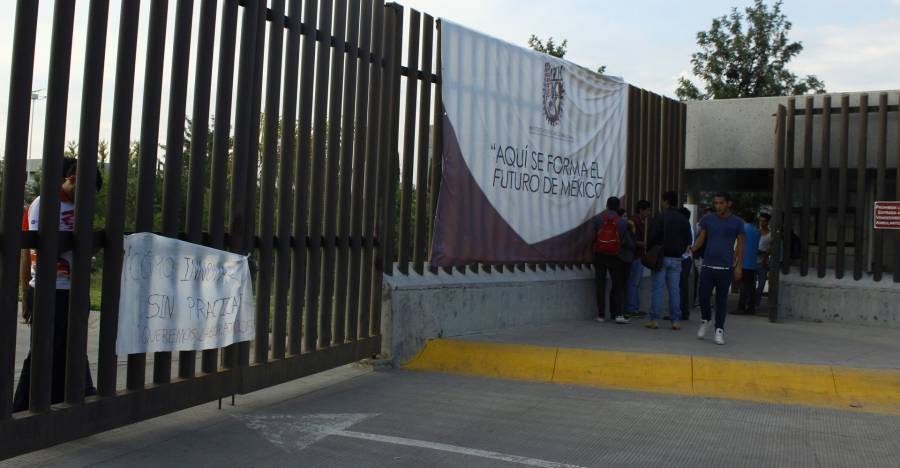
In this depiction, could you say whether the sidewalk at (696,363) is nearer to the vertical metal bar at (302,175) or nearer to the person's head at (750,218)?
the vertical metal bar at (302,175)

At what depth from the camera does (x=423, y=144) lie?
8.47m

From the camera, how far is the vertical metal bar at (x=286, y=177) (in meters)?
6.69

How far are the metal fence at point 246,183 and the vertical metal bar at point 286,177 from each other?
1 centimetres

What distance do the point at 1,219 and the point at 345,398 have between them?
3.13 metres

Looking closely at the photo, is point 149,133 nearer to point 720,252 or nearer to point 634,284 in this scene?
point 720,252

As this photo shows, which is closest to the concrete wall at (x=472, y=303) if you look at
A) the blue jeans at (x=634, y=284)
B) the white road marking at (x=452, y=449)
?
the blue jeans at (x=634, y=284)

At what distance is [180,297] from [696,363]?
4.62m

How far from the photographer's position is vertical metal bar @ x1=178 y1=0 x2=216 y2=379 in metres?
5.82

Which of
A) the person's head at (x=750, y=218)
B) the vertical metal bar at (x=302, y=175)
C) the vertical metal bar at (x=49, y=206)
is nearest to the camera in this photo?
the vertical metal bar at (x=49, y=206)

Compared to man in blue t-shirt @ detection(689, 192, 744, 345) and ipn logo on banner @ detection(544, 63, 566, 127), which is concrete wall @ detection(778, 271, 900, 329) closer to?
man in blue t-shirt @ detection(689, 192, 744, 345)

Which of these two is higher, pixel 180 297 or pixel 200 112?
pixel 200 112

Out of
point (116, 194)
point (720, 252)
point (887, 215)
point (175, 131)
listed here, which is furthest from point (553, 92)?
point (116, 194)

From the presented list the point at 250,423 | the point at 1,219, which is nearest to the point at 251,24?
the point at 1,219

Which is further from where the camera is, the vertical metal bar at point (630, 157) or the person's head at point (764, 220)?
the person's head at point (764, 220)
